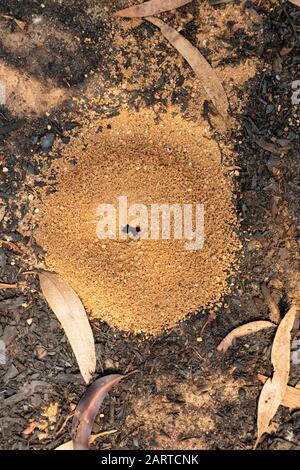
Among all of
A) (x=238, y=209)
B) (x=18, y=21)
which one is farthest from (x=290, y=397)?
(x=18, y=21)

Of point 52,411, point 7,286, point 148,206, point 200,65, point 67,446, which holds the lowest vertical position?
point 67,446

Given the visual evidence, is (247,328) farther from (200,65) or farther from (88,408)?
(200,65)

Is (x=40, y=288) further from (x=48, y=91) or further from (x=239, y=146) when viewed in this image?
(x=239, y=146)

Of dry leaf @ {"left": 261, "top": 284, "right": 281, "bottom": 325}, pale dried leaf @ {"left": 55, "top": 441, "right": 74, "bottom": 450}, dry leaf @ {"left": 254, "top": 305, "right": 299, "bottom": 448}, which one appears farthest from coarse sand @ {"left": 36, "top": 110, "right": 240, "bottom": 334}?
pale dried leaf @ {"left": 55, "top": 441, "right": 74, "bottom": 450}

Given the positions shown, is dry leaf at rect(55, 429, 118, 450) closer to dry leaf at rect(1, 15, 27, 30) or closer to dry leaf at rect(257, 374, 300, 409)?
dry leaf at rect(257, 374, 300, 409)

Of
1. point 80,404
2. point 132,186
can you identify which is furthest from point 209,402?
point 132,186
